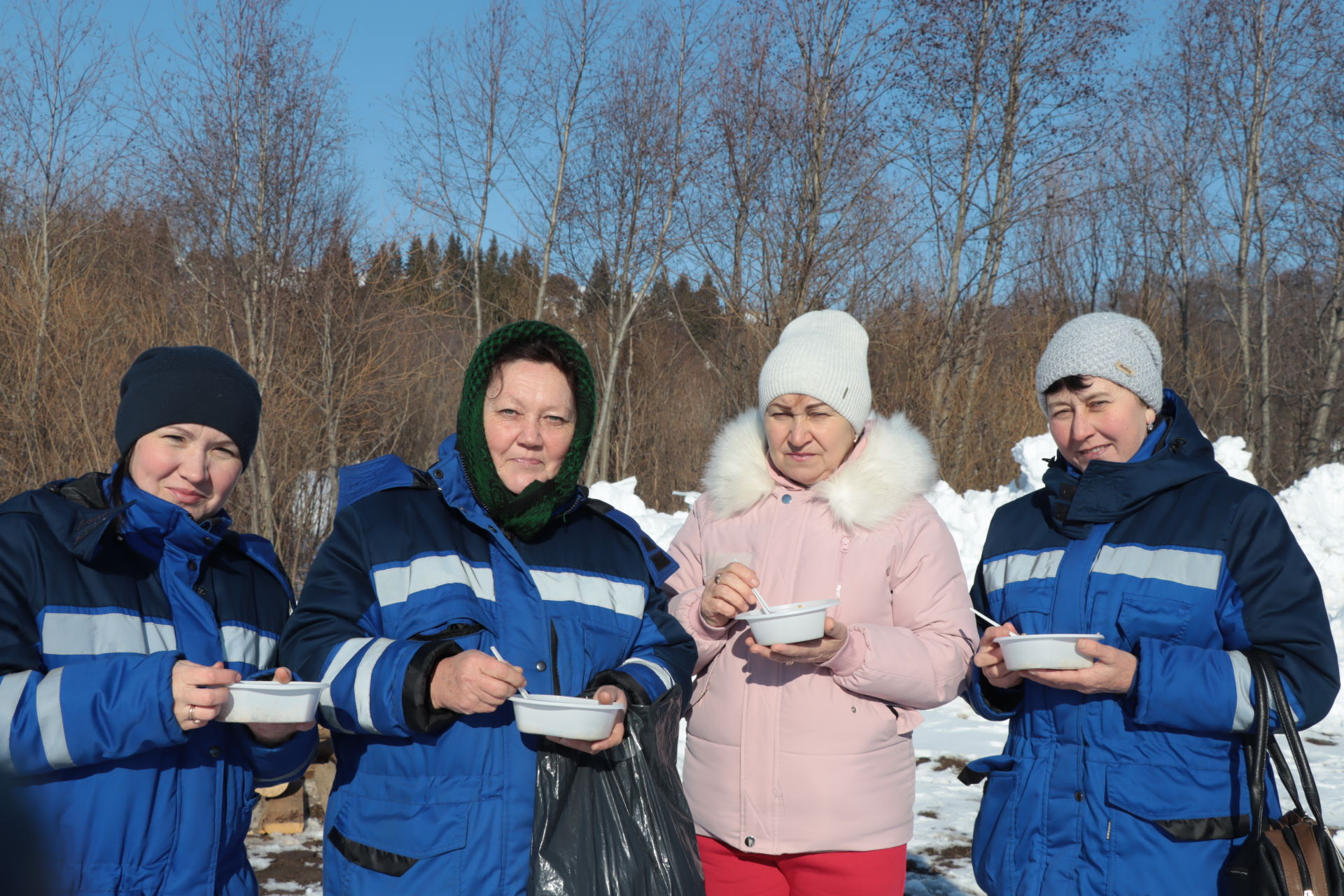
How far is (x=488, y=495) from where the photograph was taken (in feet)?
7.36

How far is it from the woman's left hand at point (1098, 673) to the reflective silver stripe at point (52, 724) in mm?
2000

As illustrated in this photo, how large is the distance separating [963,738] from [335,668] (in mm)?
5738

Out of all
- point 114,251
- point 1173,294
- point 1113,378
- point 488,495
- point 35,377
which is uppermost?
point 1173,294

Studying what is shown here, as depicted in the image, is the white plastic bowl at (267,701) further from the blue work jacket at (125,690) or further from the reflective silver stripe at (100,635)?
the reflective silver stripe at (100,635)

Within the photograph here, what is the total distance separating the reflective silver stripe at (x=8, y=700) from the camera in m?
1.76

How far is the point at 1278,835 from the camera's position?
2137 millimetres

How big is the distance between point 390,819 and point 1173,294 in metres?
21.7

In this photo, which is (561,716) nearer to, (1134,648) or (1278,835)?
(1134,648)

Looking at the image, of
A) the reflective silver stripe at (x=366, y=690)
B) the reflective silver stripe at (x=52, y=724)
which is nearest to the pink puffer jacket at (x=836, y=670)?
the reflective silver stripe at (x=366, y=690)

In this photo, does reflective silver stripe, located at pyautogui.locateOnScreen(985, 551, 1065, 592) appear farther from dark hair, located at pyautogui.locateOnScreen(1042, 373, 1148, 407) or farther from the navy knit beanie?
the navy knit beanie

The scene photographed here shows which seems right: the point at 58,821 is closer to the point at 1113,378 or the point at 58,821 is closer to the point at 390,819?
the point at 390,819

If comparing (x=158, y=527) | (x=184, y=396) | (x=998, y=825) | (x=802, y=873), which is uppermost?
(x=184, y=396)

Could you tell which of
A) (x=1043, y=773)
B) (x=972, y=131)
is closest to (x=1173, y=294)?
(x=972, y=131)

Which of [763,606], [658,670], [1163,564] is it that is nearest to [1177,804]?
[1163,564]
